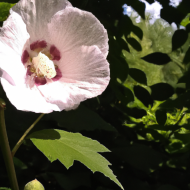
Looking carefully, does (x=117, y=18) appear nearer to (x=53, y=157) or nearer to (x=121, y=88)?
(x=121, y=88)

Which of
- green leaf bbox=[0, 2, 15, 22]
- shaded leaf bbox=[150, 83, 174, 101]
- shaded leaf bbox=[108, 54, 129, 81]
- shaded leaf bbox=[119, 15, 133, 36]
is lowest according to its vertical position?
shaded leaf bbox=[150, 83, 174, 101]

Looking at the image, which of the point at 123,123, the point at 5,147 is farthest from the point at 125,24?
the point at 5,147

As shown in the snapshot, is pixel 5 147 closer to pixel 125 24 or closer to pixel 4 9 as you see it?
pixel 4 9

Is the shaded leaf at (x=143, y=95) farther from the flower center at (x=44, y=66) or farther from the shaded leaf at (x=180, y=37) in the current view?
the flower center at (x=44, y=66)

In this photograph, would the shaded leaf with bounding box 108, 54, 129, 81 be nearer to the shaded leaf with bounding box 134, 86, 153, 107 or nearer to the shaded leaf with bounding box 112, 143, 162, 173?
the shaded leaf with bounding box 134, 86, 153, 107

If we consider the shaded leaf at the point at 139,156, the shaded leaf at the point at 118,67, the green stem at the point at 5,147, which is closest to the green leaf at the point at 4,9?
the green stem at the point at 5,147

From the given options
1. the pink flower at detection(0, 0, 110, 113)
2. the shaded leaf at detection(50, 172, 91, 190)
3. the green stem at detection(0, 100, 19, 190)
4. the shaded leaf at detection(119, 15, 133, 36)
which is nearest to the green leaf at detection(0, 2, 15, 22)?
the pink flower at detection(0, 0, 110, 113)

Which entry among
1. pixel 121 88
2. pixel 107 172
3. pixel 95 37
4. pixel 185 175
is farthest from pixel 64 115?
pixel 185 175
